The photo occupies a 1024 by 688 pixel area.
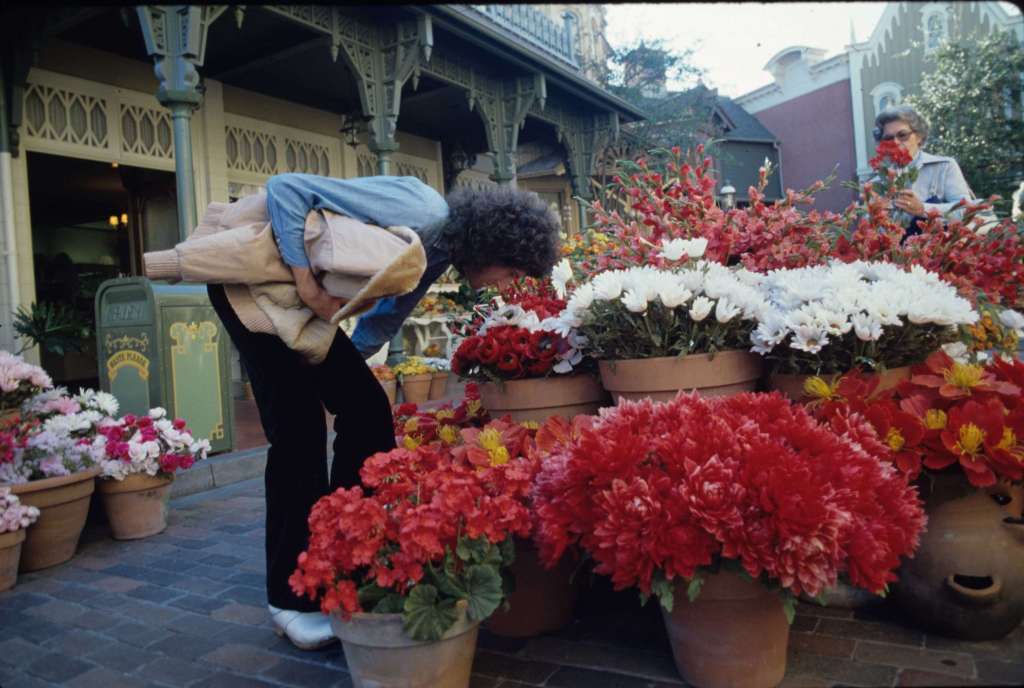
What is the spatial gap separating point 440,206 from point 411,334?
7954 millimetres

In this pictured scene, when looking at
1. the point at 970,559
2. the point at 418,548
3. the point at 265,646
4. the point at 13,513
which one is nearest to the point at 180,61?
the point at 13,513

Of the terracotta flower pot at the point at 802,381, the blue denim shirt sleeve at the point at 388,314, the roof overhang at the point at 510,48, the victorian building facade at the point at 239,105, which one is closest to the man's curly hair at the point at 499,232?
the blue denim shirt sleeve at the point at 388,314

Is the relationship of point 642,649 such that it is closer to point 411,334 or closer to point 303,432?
point 303,432

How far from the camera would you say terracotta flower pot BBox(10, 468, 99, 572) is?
3375 mm

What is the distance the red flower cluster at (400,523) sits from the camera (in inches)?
73.0

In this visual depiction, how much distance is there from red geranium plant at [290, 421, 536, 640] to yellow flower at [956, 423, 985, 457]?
3.93 ft

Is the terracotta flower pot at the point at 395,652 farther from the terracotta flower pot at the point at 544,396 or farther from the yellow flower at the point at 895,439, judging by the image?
the yellow flower at the point at 895,439

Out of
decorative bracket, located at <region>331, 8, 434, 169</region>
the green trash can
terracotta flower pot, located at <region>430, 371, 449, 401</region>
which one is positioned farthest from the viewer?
terracotta flower pot, located at <region>430, 371, 449, 401</region>

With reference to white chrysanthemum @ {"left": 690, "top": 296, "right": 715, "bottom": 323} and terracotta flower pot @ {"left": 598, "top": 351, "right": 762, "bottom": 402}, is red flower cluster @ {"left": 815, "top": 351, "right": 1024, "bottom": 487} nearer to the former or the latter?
terracotta flower pot @ {"left": 598, "top": 351, "right": 762, "bottom": 402}

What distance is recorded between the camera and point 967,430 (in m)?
2.06

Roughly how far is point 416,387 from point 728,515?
254 inches

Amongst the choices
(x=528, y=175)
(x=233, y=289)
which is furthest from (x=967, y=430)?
(x=528, y=175)

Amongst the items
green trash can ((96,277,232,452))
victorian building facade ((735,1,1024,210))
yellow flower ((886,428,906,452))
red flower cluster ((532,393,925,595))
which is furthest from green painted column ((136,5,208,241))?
victorian building facade ((735,1,1024,210))

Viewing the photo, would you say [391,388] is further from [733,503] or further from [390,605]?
[733,503]
